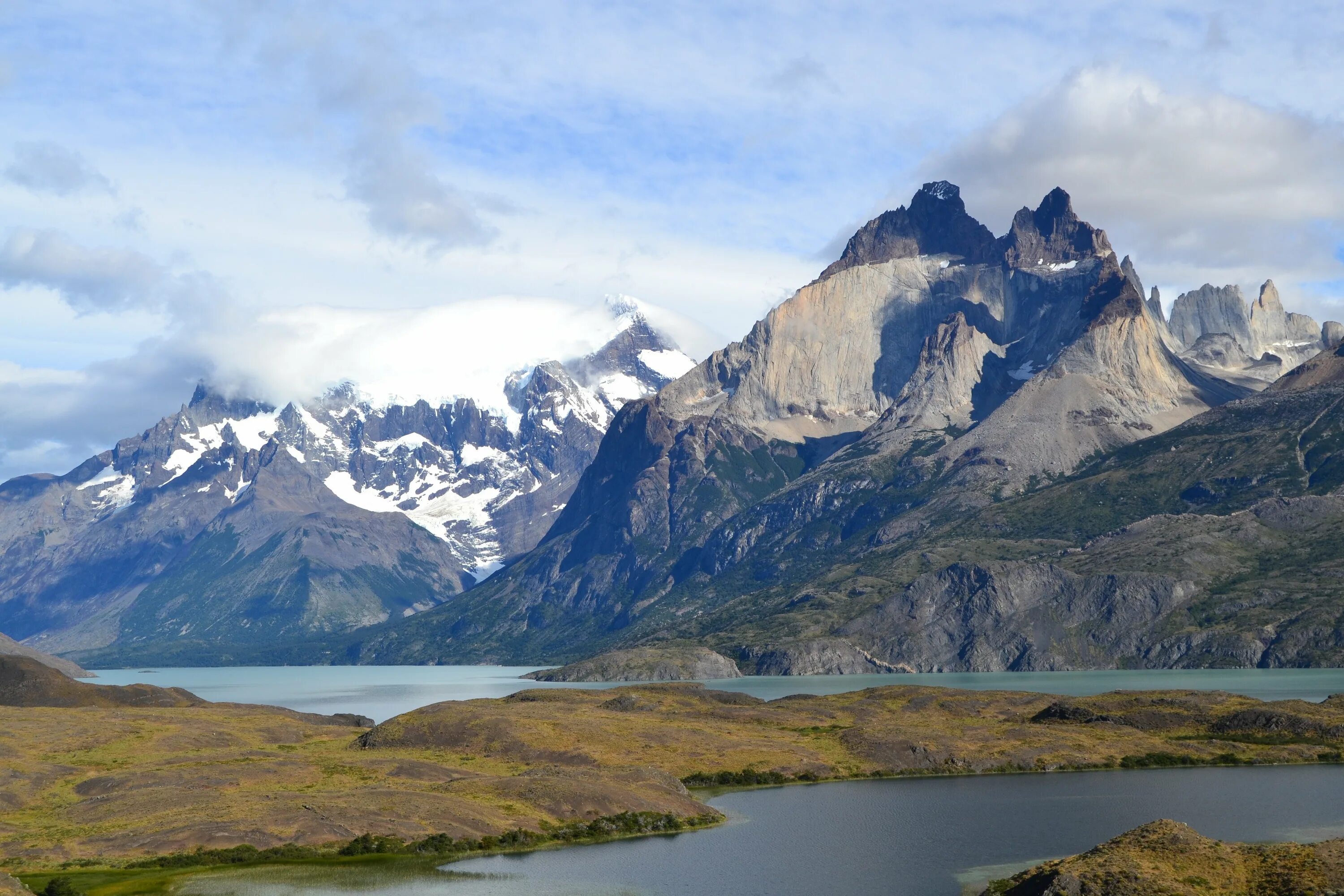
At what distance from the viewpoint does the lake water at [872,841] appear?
392ft

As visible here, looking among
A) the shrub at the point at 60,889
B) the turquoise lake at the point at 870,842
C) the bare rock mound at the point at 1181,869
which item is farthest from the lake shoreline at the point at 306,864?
the bare rock mound at the point at 1181,869

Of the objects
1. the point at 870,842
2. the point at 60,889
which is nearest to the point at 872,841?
the point at 870,842

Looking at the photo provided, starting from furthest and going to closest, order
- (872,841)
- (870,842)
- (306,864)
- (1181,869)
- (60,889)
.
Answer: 1. (872,841)
2. (870,842)
3. (306,864)
4. (60,889)
5. (1181,869)

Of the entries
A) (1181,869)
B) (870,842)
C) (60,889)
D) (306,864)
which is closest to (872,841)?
(870,842)

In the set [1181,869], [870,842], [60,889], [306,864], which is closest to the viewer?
[1181,869]

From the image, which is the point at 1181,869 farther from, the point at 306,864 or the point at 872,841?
the point at 306,864

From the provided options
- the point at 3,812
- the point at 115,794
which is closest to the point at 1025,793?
the point at 115,794

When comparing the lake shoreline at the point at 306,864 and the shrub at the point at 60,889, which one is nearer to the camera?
the shrub at the point at 60,889

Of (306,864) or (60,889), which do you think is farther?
(306,864)

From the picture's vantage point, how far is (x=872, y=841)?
5443 inches

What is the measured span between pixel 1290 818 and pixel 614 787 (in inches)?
2726

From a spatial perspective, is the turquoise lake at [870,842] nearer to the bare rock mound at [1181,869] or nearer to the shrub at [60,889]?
the shrub at [60,889]

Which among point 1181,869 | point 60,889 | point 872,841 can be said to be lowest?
point 872,841

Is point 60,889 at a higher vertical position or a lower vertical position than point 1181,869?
lower
